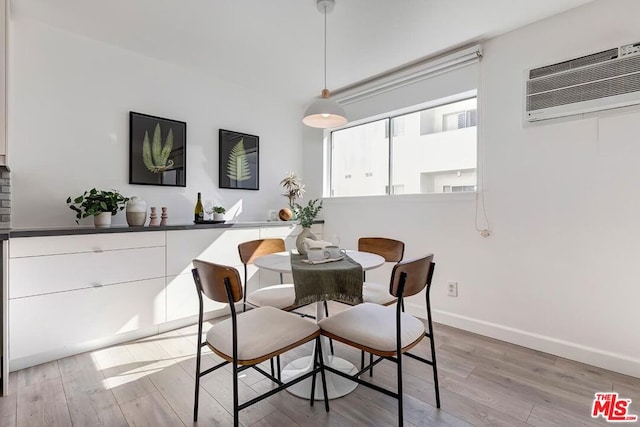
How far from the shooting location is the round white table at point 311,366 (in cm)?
176

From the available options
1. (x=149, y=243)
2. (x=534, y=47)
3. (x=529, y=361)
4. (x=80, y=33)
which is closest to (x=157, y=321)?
(x=149, y=243)

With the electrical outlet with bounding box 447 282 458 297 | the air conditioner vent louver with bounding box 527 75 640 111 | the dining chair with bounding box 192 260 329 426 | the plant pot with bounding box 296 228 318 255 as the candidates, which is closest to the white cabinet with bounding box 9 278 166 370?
the dining chair with bounding box 192 260 329 426

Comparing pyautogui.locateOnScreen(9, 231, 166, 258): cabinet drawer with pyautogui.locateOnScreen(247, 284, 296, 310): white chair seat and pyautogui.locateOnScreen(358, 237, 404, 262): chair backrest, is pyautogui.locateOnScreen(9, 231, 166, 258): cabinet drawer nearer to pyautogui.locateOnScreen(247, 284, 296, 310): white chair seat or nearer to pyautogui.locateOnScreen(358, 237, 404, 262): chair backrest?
pyautogui.locateOnScreen(247, 284, 296, 310): white chair seat

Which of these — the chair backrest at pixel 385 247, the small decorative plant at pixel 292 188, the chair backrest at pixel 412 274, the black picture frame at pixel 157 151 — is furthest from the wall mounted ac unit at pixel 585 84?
→ the black picture frame at pixel 157 151

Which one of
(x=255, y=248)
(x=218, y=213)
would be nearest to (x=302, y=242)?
(x=255, y=248)

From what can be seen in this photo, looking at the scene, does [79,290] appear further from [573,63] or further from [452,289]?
[573,63]

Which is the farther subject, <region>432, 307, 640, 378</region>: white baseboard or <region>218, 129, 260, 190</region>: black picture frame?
<region>218, 129, 260, 190</region>: black picture frame

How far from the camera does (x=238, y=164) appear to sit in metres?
3.58

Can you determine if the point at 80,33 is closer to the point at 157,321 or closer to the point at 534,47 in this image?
the point at 157,321

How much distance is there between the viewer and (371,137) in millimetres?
3646

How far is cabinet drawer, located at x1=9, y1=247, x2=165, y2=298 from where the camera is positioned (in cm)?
200

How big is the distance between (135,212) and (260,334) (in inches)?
70.7

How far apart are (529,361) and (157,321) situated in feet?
9.39

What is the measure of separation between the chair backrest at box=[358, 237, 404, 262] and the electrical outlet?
830mm
